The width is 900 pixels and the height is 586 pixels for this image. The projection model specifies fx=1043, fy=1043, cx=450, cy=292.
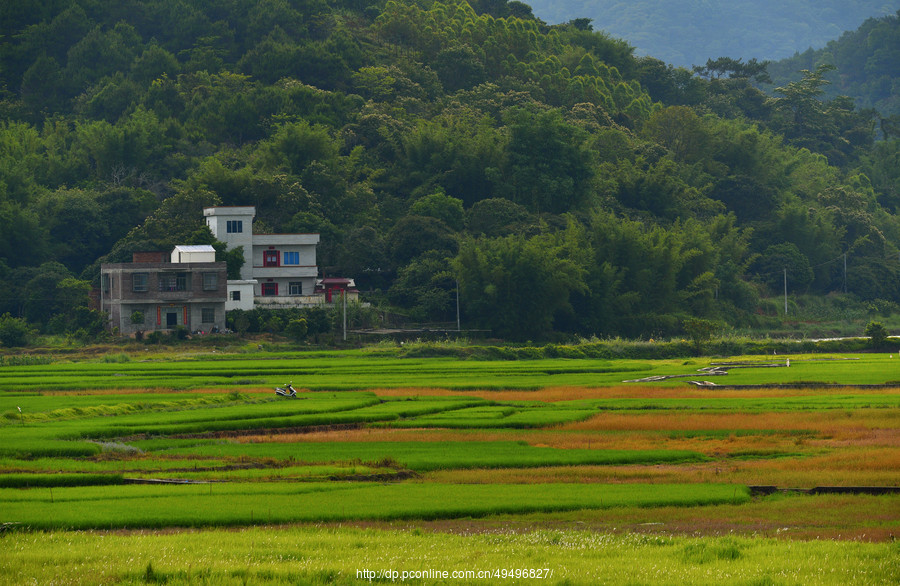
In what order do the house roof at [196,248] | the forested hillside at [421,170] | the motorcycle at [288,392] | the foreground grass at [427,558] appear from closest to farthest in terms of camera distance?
the foreground grass at [427,558] < the motorcycle at [288,392] < the house roof at [196,248] < the forested hillside at [421,170]

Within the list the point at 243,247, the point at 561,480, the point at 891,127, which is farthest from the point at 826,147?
the point at 561,480

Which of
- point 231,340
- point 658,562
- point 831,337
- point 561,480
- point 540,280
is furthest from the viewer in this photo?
point 831,337

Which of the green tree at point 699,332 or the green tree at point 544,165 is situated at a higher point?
the green tree at point 544,165

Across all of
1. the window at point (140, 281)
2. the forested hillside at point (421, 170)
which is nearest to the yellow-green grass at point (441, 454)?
the window at point (140, 281)

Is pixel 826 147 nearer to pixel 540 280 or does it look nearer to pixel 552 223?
pixel 552 223

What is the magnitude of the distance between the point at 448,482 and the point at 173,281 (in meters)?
55.1

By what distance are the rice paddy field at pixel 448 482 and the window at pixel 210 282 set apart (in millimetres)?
25496

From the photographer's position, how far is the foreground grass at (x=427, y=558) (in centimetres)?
1661

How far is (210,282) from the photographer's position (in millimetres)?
77812

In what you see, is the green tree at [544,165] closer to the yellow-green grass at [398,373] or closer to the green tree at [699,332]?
the green tree at [699,332]

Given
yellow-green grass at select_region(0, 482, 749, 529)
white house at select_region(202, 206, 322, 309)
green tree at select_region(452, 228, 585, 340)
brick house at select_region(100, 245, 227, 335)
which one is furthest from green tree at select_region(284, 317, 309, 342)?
yellow-green grass at select_region(0, 482, 749, 529)

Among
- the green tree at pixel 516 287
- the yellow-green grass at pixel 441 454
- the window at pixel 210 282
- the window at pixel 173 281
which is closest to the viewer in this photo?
the yellow-green grass at pixel 441 454

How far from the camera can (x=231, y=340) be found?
245 ft

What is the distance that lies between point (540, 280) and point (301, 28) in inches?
2365
